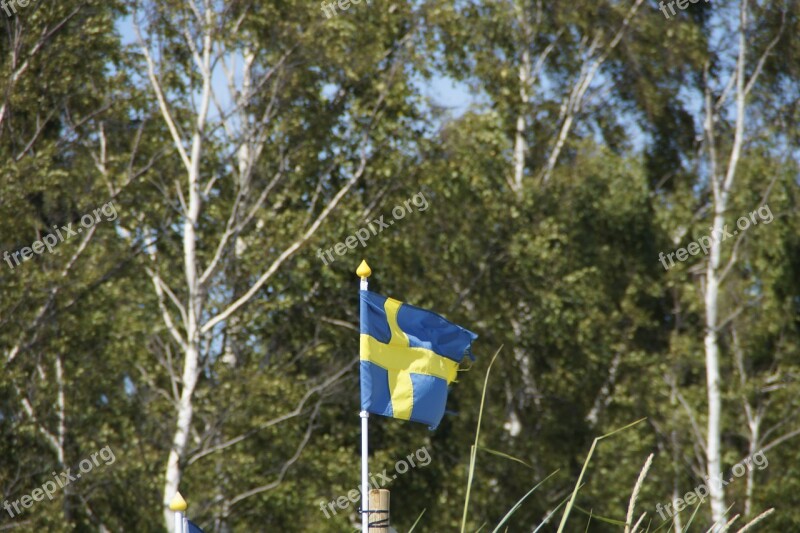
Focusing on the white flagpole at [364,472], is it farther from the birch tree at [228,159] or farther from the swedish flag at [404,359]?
the birch tree at [228,159]

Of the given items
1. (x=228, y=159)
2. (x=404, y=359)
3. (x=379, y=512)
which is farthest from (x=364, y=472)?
(x=228, y=159)

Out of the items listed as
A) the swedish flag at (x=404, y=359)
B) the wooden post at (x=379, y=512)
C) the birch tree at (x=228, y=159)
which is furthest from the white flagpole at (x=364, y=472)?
the birch tree at (x=228, y=159)

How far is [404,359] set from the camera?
255 inches

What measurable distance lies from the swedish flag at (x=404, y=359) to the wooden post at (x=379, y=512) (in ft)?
3.52

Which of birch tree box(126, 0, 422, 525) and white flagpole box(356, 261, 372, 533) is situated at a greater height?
birch tree box(126, 0, 422, 525)

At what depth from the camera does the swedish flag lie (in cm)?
632

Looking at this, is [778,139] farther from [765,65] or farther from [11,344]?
[11,344]

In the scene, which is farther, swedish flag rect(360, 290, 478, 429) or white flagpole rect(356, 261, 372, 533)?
swedish flag rect(360, 290, 478, 429)

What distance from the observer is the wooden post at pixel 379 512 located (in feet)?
16.9

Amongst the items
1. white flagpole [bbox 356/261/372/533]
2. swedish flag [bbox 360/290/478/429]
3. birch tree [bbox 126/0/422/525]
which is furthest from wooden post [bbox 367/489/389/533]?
birch tree [bbox 126/0/422/525]

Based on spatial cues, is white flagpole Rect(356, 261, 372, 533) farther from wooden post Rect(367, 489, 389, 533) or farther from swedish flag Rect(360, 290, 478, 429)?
swedish flag Rect(360, 290, 478, 429)

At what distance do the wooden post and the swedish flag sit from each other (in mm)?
1073

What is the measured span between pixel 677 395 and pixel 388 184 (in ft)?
18.5

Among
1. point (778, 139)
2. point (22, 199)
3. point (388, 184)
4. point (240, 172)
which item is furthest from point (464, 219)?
point (22, 199)
